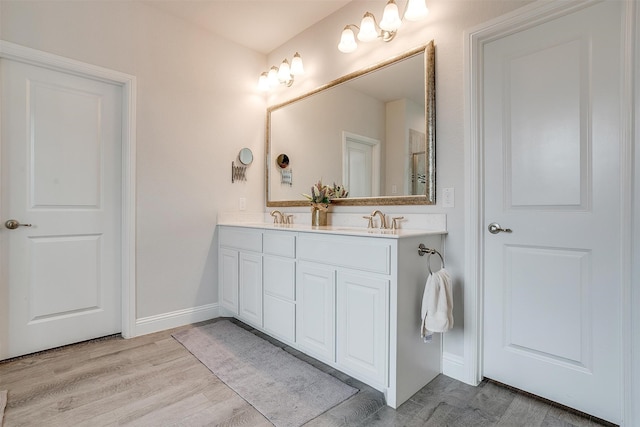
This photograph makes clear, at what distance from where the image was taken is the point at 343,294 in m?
1.76

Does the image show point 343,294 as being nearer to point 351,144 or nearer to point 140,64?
point 351,144

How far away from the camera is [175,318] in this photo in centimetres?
266

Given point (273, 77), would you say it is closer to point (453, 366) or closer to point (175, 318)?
point (175, 318)

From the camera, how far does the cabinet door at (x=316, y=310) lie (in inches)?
72.0

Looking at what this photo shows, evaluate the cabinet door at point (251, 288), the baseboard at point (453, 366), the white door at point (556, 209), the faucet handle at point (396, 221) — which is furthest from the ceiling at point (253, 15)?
the baseboard at point (453, 366)

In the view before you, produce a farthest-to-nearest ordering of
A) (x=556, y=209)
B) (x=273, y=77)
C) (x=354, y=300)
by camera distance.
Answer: (x=273, y=77) → (x=354, y=300) → (x=556, y=209)

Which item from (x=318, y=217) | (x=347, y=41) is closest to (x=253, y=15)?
(x=347, y=41)

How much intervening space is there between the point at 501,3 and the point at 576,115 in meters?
0.72

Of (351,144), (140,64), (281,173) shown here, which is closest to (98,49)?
(140,64)

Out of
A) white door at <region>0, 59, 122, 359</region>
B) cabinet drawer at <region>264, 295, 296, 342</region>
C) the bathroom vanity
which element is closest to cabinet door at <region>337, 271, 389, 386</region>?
the bathroom vanity

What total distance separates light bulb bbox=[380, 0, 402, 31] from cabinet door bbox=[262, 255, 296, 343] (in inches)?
64.2

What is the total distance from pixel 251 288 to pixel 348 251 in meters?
1.06

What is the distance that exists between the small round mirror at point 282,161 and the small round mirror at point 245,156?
10.5 inches

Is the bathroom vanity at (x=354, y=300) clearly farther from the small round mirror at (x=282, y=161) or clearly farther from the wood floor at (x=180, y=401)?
the small round mirror at (x=282, y=161)
